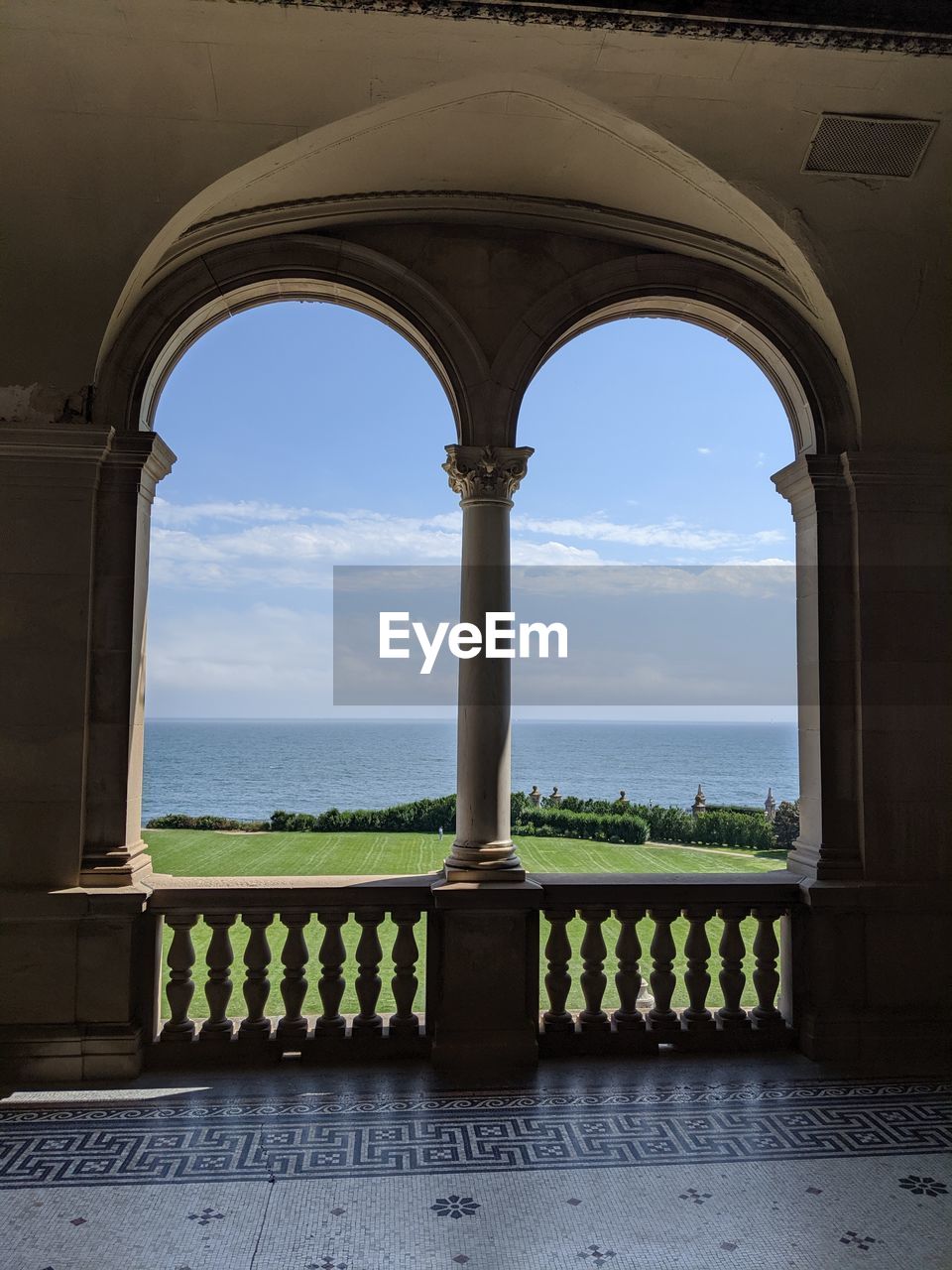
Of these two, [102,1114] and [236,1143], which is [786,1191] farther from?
[102,1114]

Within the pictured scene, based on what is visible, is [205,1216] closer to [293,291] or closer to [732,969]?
[732,969]

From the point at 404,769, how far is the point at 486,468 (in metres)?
66.7

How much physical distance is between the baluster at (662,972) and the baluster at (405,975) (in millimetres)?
1285

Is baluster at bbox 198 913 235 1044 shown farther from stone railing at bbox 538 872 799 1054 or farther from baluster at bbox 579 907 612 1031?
baluster at bbox 579 907 612 1031

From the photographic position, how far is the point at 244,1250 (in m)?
3.28

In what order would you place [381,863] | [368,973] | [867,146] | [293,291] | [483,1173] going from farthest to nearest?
[381,863] < [293,291] < [368,973] < [867,146] < [483,1173]

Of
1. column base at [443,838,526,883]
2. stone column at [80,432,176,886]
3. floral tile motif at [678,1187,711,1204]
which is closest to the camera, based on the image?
floral tile motif at [678,1187,711,1204]

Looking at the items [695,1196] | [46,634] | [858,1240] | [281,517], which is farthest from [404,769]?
[858,1240]

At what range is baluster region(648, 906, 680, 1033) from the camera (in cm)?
533

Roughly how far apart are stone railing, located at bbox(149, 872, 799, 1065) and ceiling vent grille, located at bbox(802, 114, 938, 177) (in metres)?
3.74

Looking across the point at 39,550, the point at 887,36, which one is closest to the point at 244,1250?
the point at 39,550

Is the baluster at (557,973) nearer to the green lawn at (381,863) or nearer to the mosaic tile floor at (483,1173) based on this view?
the mosaic tile floor at (483,1173)

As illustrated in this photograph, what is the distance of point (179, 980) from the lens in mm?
5078

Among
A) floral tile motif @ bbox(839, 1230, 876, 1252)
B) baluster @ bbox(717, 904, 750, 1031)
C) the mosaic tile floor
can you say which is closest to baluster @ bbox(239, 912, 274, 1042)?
the mosaic tile floor
